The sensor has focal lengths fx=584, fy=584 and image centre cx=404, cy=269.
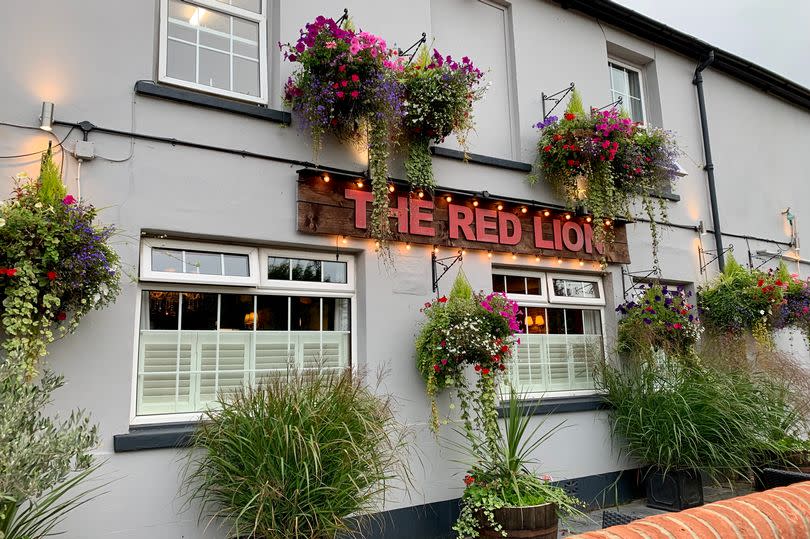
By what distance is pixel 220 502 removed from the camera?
3.98 metres

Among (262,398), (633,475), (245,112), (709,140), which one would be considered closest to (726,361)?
(633,475)

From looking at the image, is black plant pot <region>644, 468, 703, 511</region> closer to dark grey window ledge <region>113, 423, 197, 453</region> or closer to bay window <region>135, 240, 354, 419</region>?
bay window <region>135, 240, 354, 419</region>

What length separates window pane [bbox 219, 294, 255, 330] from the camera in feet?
15.2

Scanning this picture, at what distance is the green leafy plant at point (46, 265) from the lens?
334 cm

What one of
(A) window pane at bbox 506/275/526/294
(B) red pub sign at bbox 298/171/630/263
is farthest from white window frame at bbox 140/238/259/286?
(A) window pane at bbox 506/275/526/294

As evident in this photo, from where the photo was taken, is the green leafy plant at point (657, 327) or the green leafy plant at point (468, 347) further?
the green leafy plant at point (657, 327)

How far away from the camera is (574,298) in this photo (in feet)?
21.7

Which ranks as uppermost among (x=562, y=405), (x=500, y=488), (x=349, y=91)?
(x=349, y=91)

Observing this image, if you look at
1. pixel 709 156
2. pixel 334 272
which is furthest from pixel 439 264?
pixel 709 156

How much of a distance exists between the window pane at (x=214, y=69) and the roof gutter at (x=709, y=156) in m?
6.65

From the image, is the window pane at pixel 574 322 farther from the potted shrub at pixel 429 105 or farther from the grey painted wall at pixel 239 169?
the potted shrub at pixel 429 105

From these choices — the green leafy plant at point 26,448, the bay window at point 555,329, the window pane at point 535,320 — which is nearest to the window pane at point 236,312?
the green leafy plant at point 26,448

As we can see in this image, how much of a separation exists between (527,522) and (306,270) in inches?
105

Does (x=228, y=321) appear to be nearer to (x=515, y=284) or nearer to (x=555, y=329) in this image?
(x=515, y=284)
